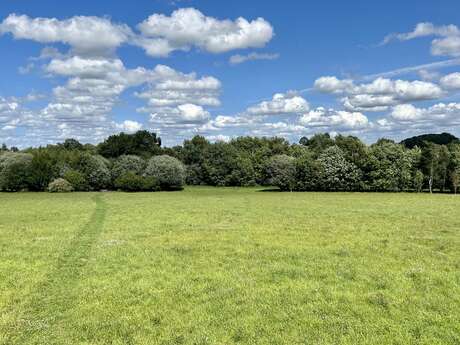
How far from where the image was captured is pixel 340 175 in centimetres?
7894

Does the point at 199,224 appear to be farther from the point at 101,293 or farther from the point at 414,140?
the point at 414,140

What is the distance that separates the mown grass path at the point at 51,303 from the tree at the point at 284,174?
214ft

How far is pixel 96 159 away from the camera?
85.8m

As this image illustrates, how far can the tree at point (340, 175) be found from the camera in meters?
78.6

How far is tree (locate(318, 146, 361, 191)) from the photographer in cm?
7862

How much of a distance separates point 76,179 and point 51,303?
2862 inches

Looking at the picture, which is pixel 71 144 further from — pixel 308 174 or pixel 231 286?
pixel 231 286

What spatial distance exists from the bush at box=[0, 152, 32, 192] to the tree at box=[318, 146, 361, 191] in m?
56.0

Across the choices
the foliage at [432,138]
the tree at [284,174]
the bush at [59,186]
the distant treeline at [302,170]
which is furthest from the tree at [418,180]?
the foliage at [432,138]

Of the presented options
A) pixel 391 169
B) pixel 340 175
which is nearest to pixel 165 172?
pixel 340 175

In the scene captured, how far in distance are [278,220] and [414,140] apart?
14424 centimetres

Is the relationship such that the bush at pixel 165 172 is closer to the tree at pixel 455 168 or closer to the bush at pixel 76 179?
the bush at pixel 76 179

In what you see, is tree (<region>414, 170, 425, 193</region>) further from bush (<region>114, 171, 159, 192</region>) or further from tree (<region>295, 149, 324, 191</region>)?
bush (<region>114, 171, 159, 192</region>)

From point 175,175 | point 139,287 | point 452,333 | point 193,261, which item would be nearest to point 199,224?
point 193,261
